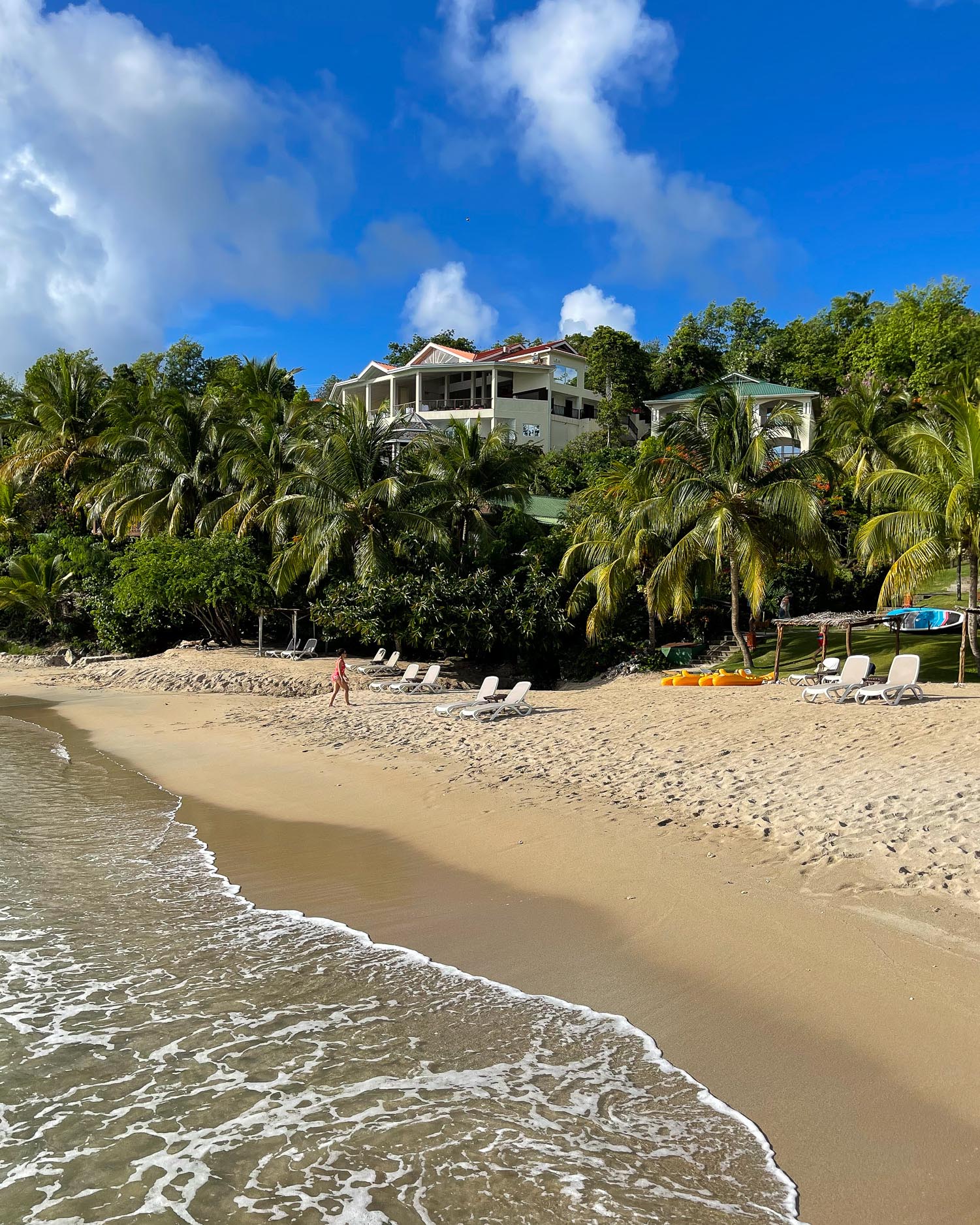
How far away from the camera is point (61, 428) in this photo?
36.4 m

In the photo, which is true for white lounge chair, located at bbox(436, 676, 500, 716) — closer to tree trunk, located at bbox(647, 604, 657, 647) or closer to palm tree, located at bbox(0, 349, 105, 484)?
tree trunk, located at bbox(647, 604, 657, 647)

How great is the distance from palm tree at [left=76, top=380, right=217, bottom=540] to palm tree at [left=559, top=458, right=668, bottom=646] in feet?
47.5

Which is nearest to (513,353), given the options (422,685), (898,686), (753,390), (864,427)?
(753,390)

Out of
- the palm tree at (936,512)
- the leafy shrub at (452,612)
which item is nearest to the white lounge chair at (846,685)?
the palm tree at (936,512)

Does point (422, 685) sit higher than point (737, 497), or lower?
lower

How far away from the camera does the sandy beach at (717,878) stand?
13.9ft

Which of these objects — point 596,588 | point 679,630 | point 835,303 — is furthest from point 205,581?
point 835,303

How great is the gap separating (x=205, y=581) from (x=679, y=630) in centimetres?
1463

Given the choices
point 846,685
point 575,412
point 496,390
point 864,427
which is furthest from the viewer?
point 575,412

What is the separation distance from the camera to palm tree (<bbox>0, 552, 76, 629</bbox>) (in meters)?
31.6

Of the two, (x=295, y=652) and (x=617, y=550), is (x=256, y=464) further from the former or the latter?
(x=617, y=550)

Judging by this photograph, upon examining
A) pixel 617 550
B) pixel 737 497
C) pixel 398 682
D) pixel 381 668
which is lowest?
pixel 398 682

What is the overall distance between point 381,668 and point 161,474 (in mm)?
14709

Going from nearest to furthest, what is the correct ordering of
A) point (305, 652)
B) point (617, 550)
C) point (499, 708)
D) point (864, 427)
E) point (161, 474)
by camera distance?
point (499, 708) < point (617, 550) < point (305, 652) < point (864, 427) < point (161, 474)
